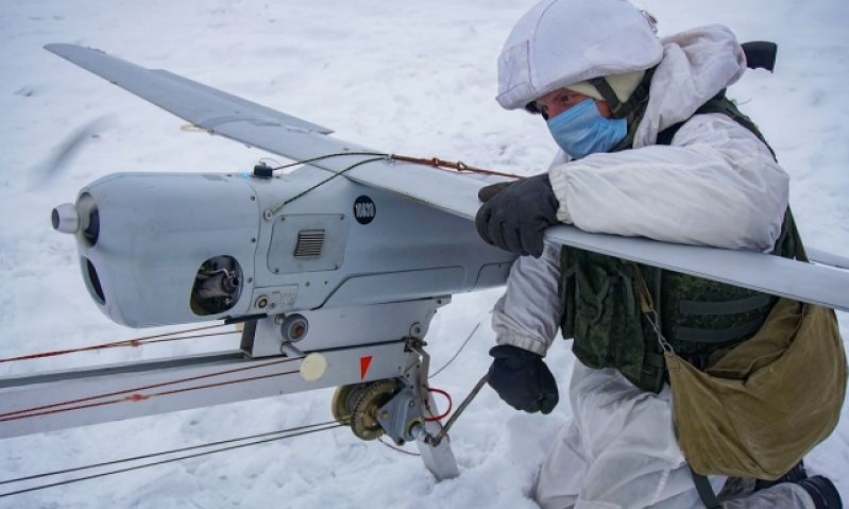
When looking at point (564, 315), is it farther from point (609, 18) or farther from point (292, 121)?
point (292, 121)

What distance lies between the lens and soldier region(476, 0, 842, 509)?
181 cm

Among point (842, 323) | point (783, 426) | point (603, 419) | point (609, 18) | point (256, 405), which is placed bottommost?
point (256, 405)

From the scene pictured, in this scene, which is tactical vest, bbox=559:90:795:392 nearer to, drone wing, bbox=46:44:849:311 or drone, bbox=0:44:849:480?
drone, bbox=0:44:849:480

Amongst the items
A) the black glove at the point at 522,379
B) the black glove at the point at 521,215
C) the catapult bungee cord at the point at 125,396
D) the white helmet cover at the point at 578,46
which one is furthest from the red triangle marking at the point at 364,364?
the white helmet cover at the point at 578,46

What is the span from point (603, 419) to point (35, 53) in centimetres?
783

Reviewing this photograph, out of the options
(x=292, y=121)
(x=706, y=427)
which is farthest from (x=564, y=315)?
(x=292, y=121)

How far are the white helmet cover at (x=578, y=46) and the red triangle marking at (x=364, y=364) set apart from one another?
1.16 meters

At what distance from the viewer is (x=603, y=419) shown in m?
2.59

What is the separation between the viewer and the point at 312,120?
270 inches

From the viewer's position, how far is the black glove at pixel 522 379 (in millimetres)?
2600

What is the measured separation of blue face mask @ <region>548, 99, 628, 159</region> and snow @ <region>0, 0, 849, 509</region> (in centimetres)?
159

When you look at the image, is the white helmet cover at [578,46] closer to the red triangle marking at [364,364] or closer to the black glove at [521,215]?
the black glove at [521,215]

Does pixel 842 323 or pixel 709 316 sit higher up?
pixel 709 316

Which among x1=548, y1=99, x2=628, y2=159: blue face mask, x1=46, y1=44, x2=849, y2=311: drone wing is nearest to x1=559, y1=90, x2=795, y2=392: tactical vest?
x1=548, y1=99, x2=628, y2=159: blue face mask
